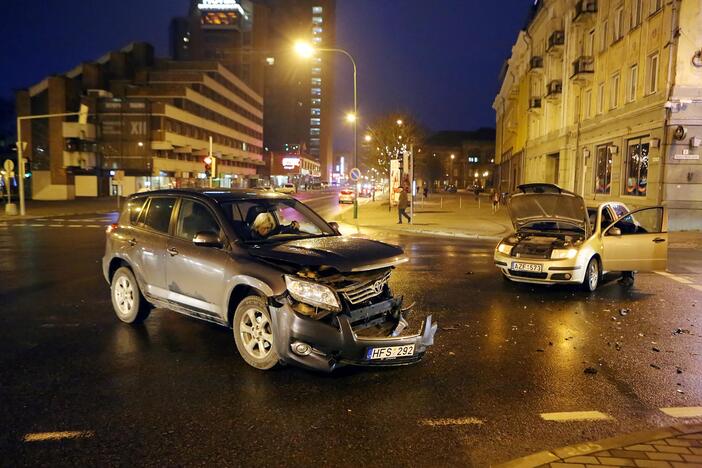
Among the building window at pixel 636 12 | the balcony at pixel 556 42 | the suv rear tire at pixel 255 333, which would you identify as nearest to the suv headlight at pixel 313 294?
the suv rear tire at pixel 255 333

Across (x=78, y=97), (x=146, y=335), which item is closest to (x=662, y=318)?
(x=146, y=335)

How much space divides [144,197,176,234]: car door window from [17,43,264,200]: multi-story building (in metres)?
35.4

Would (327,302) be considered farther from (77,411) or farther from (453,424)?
(77,411)

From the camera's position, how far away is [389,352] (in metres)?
4.90

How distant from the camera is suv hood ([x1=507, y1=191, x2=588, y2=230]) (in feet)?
32.4

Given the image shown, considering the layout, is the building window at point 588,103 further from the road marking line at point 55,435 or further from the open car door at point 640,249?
the road marking line at point 55,435

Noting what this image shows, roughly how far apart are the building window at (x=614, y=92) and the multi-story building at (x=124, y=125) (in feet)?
105

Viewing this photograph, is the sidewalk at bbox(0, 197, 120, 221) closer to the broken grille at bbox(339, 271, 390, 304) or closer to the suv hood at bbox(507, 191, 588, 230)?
the suv hood at bbox(507, 191, 588, 230)

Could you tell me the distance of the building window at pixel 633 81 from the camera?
24.3 metres

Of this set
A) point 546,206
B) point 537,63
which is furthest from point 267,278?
point 537,63

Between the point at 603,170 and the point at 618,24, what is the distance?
7126 millimetres

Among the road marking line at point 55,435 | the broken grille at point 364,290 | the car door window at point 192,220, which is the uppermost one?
the car door window at point 192,220

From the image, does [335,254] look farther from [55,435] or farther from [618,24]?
[618,24]

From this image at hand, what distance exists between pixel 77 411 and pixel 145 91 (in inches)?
2882
